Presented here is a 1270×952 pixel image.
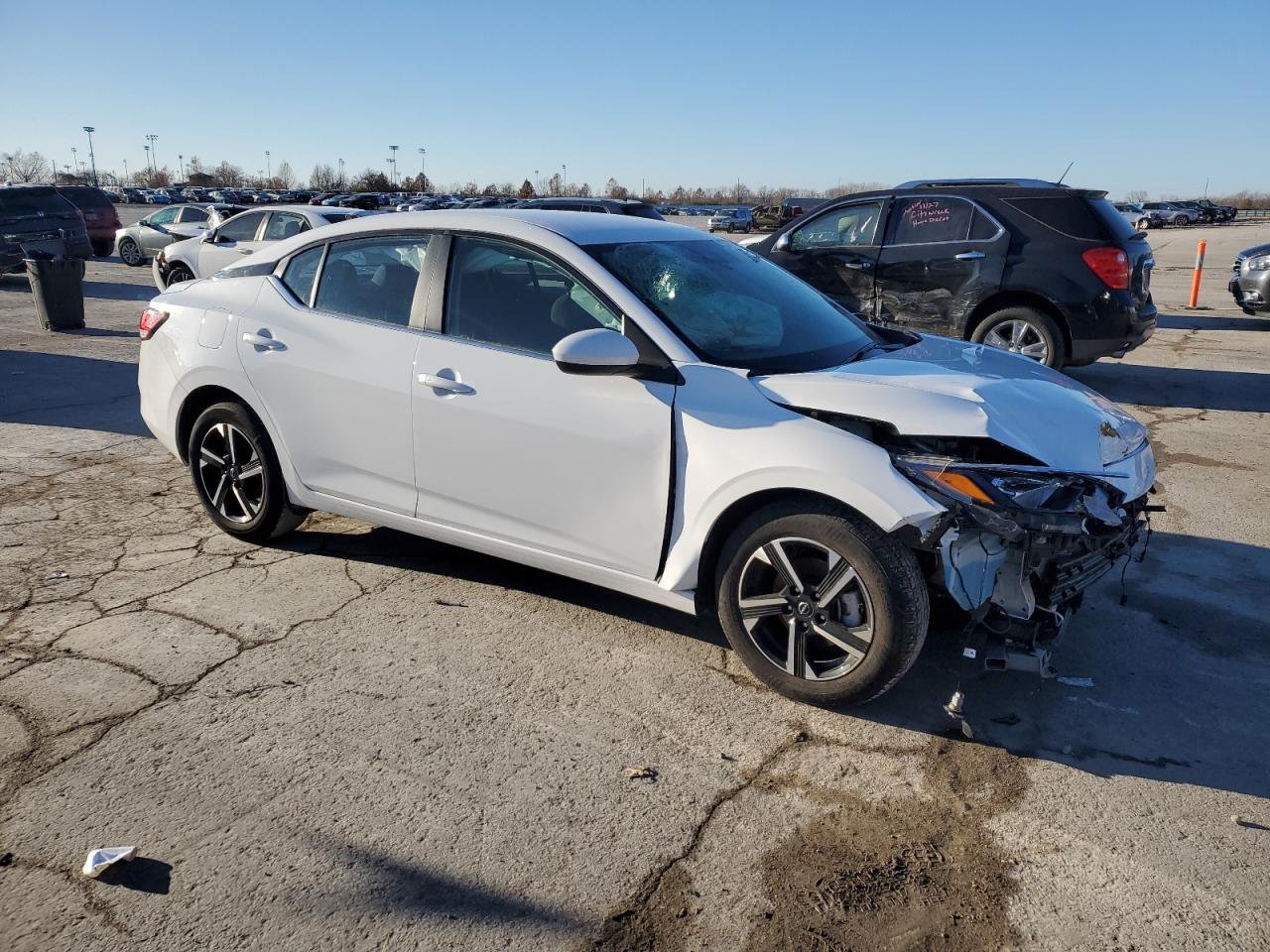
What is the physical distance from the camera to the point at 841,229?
32.1ft

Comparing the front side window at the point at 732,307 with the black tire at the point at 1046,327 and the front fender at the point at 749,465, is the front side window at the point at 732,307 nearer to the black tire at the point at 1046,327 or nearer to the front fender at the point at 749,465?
the front fender at the point at 749,465

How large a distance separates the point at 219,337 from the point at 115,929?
316 cm

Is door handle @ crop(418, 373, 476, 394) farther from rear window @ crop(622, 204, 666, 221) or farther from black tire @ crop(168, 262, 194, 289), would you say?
black tire @ crop(168, 262, 194, 289)

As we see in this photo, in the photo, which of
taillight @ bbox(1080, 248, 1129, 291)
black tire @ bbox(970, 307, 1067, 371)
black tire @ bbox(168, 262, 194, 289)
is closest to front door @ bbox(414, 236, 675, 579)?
black tire @ bbox(970, 307, 1067, 371)

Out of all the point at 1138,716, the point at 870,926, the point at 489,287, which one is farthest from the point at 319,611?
the point at 1138,716

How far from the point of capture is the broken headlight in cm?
330

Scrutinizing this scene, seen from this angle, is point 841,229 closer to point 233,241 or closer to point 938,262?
point 938,262

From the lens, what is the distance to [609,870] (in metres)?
2.76

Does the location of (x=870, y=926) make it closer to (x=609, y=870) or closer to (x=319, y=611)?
(x=609, y=870)

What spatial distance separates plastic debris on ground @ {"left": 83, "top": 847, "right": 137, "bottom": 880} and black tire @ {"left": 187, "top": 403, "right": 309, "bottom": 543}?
2369 millimetres

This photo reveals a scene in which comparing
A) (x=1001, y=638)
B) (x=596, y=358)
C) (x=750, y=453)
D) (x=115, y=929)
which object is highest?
(x=596, y=358)

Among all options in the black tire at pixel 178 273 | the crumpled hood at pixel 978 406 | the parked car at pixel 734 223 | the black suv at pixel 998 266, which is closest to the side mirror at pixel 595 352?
the crumpled hood at pixel 978 406

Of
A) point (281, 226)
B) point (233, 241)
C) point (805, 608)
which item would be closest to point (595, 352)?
point (805, 608)

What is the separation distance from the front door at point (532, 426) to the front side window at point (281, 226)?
1034cm
